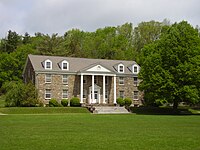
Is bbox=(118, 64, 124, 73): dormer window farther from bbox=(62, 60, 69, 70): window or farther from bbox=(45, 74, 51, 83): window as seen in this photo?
bbox=(45, 74, 51, 83): window

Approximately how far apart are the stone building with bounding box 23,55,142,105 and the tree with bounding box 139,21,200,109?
10300mm

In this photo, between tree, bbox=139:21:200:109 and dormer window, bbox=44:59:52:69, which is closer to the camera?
tree, bbox=139:21:200:109

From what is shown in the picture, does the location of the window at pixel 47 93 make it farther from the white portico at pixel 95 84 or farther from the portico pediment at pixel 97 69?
the portico pediment at pixel 97 69

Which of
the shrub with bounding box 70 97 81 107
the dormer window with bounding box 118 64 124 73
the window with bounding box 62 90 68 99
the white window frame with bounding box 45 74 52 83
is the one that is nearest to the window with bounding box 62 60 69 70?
the white window frame with bounding box 45 74 52 83

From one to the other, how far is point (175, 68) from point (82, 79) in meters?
15.5

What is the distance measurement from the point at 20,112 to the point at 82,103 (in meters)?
13.1

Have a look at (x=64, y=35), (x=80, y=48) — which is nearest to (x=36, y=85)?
(x=80, y=48)

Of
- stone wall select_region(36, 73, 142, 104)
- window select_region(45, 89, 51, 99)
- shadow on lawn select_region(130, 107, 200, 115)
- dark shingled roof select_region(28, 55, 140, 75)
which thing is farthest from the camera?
dark shingled roof select_region(28, 55, 140, 75)

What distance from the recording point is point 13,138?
1675cm

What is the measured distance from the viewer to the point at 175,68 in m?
47.9

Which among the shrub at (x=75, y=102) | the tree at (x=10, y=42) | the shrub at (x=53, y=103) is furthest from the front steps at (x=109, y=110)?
the tree at (x=10, y=42)

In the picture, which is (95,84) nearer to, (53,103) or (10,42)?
(53,103)

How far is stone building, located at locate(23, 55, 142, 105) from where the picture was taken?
5656 centimetres

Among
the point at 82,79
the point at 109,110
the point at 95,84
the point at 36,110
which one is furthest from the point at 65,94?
the point at 36,110
